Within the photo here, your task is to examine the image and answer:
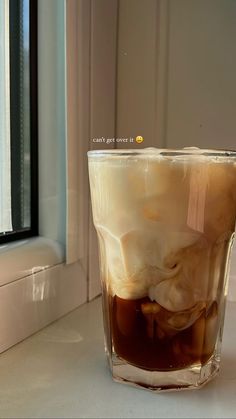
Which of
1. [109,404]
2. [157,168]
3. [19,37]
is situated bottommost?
[109,404]

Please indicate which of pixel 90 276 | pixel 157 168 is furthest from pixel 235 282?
pixel 157 168

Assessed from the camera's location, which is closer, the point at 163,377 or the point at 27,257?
A: the point at 163,377

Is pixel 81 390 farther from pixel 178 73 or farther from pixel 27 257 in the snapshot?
pixel 178 73

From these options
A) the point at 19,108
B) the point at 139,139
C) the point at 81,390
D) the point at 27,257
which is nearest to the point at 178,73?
the point at 139,139

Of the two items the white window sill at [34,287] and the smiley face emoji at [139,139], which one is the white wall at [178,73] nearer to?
the smiley face emoji at [139,139]

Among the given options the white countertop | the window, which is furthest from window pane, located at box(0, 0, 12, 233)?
the white countertop

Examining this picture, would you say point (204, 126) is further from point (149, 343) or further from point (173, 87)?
point (149, 343)

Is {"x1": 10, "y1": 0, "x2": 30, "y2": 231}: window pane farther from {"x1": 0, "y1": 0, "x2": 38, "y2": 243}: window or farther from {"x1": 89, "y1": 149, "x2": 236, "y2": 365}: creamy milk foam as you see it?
{"x1": 89, "y1": 149, "x2": 236, "y2": 365}: creamy milk foam
